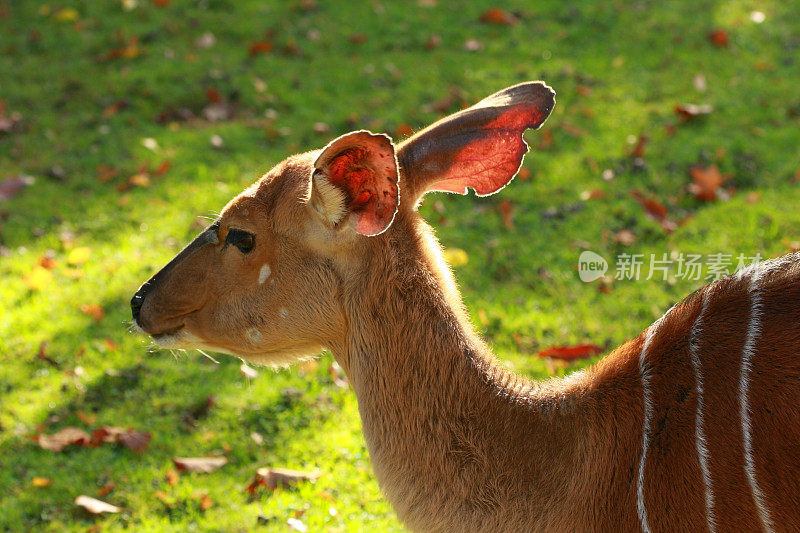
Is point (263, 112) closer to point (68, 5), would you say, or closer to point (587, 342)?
point (68, 5)

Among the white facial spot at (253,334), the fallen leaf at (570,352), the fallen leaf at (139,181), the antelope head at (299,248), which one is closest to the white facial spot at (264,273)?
the antelope head at (299,248)

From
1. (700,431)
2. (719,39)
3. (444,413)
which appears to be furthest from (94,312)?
(719,39)

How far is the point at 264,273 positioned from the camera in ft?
8.84

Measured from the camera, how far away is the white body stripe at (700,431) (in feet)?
7.14

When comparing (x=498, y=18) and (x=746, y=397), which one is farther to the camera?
(x=498, y=18)

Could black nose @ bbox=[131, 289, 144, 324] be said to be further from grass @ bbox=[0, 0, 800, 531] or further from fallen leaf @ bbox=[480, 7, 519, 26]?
fallen leaf @ bbox=[480, 7, 519, 26]

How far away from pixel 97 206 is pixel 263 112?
1.70 meters

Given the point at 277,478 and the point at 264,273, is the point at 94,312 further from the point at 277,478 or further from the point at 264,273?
the point at 264,273

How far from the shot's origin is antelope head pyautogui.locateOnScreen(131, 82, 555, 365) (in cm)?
260

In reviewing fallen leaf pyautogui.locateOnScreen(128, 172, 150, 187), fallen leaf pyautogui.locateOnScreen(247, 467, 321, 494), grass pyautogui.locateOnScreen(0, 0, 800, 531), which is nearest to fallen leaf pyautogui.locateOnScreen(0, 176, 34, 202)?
grass pyautogui.locateOnScreen(0, 0, 800, 531)

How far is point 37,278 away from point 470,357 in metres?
3.62

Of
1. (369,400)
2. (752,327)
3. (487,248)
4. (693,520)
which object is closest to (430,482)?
(369,400)

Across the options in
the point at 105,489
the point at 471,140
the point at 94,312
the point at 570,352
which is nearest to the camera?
the point at 471,140

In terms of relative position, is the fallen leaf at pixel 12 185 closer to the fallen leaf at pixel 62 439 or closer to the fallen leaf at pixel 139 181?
the fallen leaf at pixel 139 181
